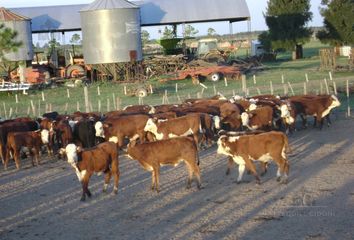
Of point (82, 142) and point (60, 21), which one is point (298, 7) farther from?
point (82, 142)

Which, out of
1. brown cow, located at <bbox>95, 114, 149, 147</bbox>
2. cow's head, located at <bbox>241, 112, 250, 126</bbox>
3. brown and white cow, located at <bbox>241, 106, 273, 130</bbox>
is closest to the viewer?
brown cow, located at <bbox>95, 114, 149, 147</bbox>

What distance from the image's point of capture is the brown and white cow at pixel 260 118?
656 inches

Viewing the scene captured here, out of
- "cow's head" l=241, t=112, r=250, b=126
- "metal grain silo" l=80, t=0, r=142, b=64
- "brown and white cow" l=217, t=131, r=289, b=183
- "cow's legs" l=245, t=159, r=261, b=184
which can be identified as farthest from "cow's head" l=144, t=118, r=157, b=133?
"metal grain silo" l=80, t=0, r=142, b=64

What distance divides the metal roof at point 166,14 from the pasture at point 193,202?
1437 inches

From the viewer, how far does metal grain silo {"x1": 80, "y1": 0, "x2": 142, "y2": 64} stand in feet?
128

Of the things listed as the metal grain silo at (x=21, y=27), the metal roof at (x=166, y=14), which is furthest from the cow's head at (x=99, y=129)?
the metal roof at (x=166, y=14)

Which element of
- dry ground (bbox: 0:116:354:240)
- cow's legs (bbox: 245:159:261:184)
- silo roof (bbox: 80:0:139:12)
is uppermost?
silo roof (bbox: 80:0:139:12)

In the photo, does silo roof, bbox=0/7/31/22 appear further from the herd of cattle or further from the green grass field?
the herd of cattle

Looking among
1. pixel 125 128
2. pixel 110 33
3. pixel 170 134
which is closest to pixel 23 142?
pixel 125 128

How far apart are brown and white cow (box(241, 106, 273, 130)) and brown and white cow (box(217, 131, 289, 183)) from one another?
4.89 metres

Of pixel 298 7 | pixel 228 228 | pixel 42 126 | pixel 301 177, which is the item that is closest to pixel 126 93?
pixel 42 126

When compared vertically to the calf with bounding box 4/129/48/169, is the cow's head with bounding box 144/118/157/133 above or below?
above

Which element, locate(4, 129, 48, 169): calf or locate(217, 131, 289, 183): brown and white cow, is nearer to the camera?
locate(217, 131, 289, 183): brown and white cow

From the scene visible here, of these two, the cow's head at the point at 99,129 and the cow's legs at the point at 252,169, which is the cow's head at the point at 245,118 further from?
the cow's legs at the point at 252,169
